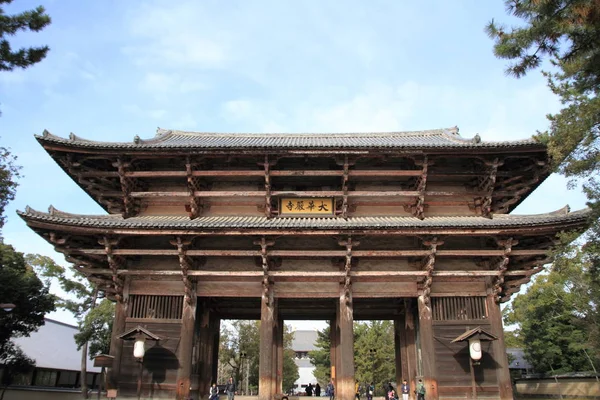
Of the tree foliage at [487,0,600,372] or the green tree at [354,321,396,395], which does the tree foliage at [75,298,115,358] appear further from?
the tree foliage at [487,0,600,372]

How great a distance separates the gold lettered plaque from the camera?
16.5m

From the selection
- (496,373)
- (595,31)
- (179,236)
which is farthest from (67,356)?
(595,31)

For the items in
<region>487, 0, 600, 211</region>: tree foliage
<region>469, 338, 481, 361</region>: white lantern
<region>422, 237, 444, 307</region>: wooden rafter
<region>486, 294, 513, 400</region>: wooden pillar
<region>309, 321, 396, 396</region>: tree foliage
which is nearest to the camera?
<region>487, 0, 600, 211</region>: tree foliage

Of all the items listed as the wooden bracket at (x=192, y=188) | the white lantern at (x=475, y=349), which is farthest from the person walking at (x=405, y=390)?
the wooden bracket at (x=192, y=188)

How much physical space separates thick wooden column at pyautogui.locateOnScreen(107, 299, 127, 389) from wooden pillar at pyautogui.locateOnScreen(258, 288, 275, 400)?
15.5ft

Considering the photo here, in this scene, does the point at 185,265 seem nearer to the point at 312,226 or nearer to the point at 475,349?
the point at 312,226

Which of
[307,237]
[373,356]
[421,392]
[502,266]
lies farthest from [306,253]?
[373,356]

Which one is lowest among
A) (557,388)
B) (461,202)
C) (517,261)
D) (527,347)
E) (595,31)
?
(557,388)

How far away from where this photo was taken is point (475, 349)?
14352 mm

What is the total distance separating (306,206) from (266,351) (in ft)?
17.3

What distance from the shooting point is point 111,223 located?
1472 centimetres

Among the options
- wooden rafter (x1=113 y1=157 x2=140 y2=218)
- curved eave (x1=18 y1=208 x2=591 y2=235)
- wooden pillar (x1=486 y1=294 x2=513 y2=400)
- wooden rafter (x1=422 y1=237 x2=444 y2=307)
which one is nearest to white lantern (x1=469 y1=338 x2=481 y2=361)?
wooden pillar (x1=486 y1=294 x2=513 y2=400)

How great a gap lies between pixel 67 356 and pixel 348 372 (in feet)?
99.1

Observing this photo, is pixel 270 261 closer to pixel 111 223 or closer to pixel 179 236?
pixel 179 236
